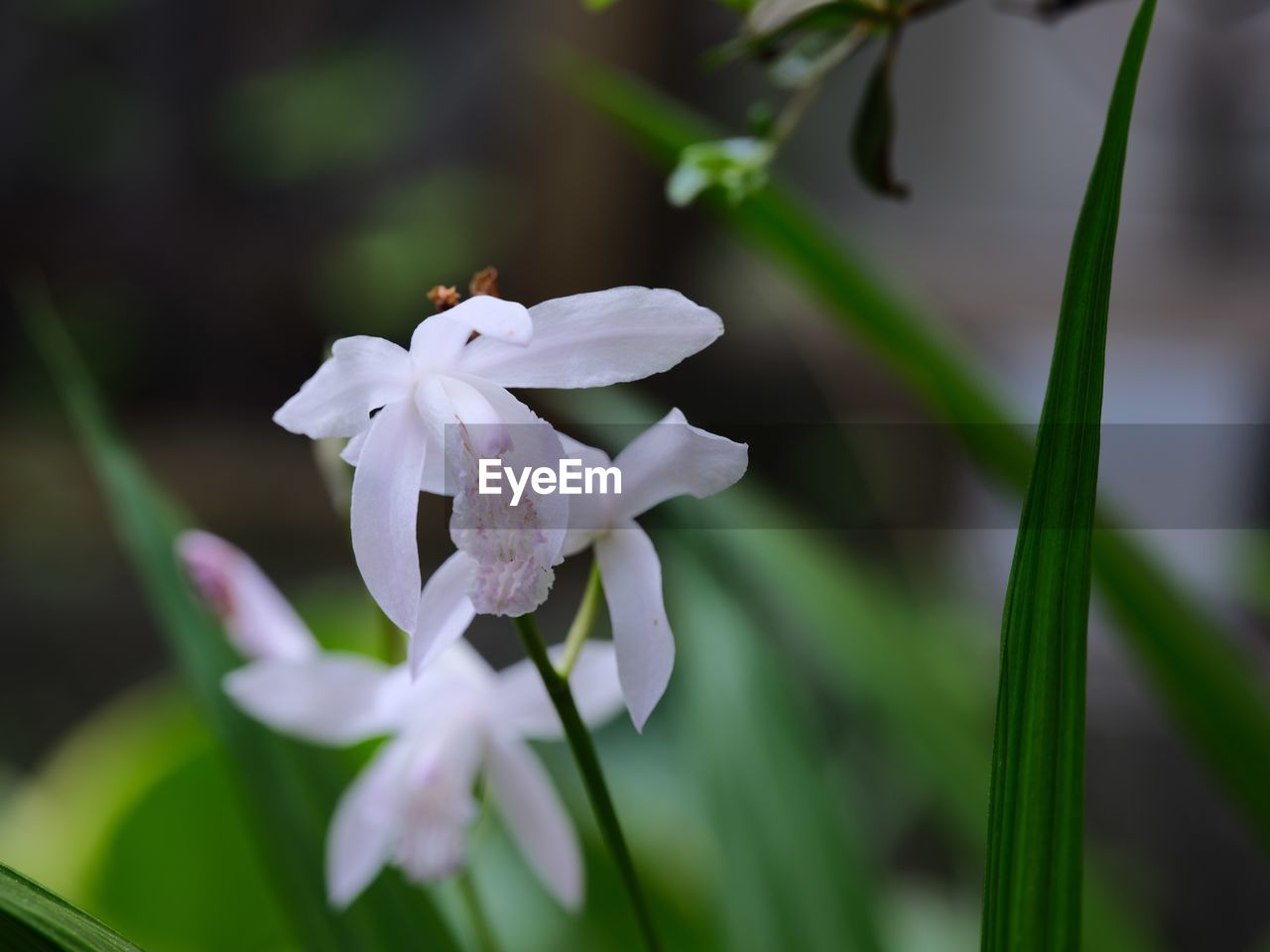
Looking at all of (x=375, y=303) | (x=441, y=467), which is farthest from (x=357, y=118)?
(x=441, y=467)

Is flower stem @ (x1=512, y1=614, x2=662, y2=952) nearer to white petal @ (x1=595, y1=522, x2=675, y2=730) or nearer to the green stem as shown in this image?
white petal @ (x1=595, y1=522, x2=675, y2=730)

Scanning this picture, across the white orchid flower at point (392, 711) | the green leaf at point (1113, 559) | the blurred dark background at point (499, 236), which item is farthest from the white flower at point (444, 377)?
the blurred dark background at point (499, 236)

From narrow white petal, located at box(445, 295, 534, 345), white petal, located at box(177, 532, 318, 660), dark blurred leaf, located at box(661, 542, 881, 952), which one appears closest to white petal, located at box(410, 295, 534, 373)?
narrow white petal, located at box(445, 295, 534, 345)

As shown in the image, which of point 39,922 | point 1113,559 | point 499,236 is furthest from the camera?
point 499,236

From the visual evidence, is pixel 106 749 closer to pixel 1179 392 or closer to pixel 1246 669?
pixel 1246 669

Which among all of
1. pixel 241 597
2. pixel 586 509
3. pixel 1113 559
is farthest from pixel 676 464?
pixel 1113 559

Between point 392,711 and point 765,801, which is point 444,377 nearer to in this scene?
point 392,711
